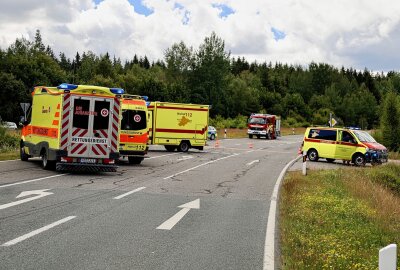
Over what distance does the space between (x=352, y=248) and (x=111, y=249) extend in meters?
3.65

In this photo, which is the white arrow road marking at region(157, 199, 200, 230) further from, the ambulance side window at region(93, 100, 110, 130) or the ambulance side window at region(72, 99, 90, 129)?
the ambulance side window at region(72, 99, 90, 129)

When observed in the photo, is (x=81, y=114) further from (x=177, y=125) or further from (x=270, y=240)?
(x=177, y=125)

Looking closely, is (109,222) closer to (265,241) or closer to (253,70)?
(265,241)

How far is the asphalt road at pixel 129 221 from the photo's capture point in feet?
21.8

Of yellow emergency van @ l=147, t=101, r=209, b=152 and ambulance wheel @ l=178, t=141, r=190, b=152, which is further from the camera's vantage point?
ambulance wheel @ l=178, t=141, r=190, b=152

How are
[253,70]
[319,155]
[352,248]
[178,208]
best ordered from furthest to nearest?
[253,70]
[319,155]
[178,208]
[352,248]

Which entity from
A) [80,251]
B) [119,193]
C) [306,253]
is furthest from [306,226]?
[119,193]

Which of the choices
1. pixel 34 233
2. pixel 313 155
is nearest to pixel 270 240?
pixel 34 233

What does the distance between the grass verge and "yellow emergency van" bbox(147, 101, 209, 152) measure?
→ 48.9 ft

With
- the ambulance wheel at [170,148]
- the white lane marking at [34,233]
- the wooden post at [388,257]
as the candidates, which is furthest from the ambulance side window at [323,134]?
the wooden post at [388,257]

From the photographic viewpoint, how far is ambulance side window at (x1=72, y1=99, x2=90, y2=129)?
16.8 m

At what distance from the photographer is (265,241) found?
8133mm

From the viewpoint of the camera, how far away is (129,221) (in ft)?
30.4

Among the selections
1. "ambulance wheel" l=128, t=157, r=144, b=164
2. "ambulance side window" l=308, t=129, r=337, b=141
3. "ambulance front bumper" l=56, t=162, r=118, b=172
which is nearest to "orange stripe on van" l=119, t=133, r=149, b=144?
"ambulance wheel" l=128, t=157, r=144, b=164
